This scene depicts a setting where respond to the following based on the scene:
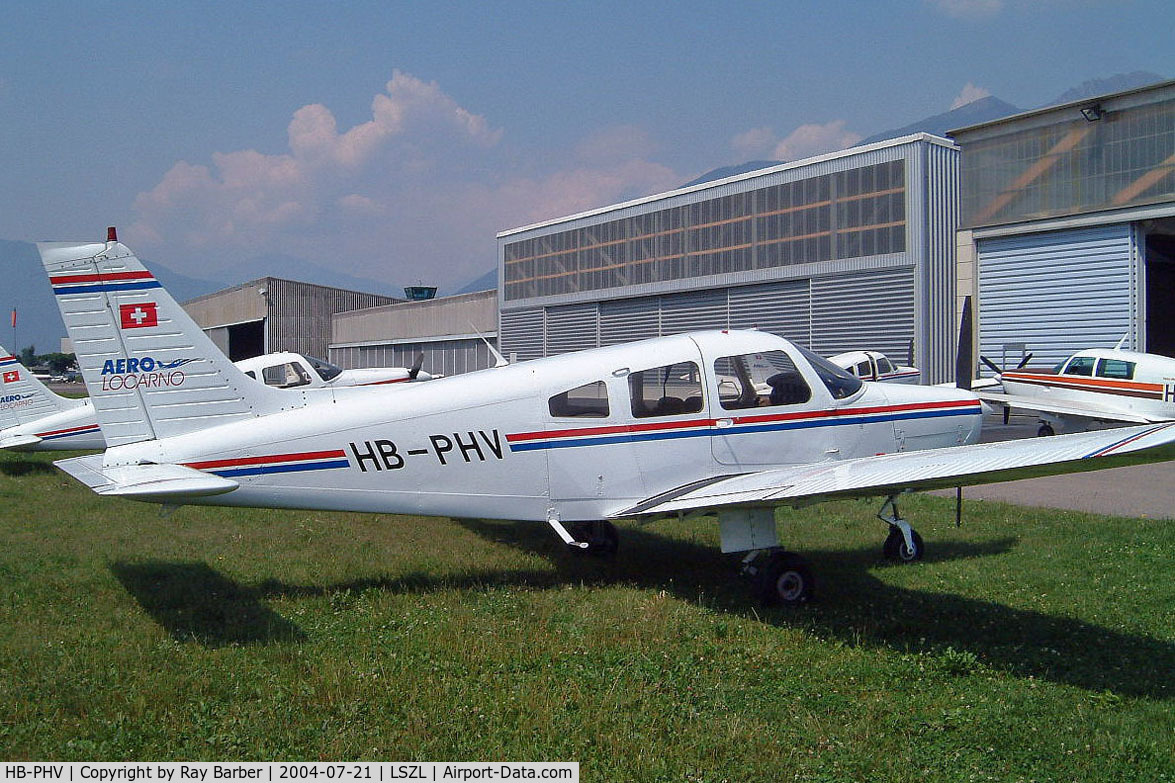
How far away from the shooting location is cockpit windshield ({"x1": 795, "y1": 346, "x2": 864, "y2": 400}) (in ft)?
24.9

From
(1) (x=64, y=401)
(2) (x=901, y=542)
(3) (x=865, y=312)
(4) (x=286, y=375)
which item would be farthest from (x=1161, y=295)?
(1) (x=64, y=401)

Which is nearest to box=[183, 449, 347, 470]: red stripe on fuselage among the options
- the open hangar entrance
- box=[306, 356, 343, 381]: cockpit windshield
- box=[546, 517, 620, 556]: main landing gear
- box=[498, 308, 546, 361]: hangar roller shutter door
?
box=[546, 517, 620, 556]: main landing gear

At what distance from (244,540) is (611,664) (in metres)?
5.66

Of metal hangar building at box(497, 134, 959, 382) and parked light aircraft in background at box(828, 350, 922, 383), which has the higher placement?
metal hangar building at box(497, 134, 959, 382)

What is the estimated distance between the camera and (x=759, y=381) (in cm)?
736

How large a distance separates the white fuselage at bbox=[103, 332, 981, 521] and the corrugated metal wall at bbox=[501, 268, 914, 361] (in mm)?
19950

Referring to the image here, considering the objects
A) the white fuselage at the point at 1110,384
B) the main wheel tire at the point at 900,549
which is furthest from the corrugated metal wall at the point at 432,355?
the main wheel tire at the point at 900,549

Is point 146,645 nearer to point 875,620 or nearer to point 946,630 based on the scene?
point 875,620

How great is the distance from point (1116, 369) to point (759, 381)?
15447mm

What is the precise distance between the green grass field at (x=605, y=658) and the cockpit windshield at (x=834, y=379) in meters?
1.71

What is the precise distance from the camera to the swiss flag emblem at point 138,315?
6605mm

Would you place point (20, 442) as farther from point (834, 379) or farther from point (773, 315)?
point (773, 315)

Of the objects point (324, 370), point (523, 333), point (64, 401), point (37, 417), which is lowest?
point (37, 417)

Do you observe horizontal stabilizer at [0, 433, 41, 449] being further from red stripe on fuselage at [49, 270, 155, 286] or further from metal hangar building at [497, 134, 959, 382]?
metal hangar building at [497, 134, 959, 382]
